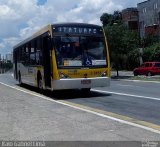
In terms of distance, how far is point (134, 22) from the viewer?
3465 inches

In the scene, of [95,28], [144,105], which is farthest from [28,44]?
[144,105]

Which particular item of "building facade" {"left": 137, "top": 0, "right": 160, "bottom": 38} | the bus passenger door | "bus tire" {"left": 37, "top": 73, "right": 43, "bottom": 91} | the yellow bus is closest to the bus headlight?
the yellow bus

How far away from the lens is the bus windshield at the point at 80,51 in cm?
1916

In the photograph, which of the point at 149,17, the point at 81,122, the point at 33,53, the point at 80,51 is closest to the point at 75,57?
the point at 80,51

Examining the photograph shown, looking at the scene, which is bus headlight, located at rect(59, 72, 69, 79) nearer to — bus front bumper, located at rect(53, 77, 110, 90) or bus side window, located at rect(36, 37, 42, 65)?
bus front bumper, located at rect(53, 77, 110, 90)

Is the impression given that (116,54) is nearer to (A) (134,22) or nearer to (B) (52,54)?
(B) (52,54)

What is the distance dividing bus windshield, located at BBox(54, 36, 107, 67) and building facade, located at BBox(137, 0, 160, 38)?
59.3 metres

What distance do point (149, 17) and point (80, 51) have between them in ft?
212

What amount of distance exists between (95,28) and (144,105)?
19.2 ft

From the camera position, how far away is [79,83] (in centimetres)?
1928

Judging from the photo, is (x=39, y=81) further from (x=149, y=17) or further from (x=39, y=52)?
(x=149, y=17)

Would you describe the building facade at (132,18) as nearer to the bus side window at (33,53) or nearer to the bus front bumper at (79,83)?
the bus side window at (33,53)

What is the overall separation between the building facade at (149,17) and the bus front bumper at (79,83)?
59621 millimetres

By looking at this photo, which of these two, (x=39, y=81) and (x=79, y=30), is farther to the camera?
(x=39, y=81)
